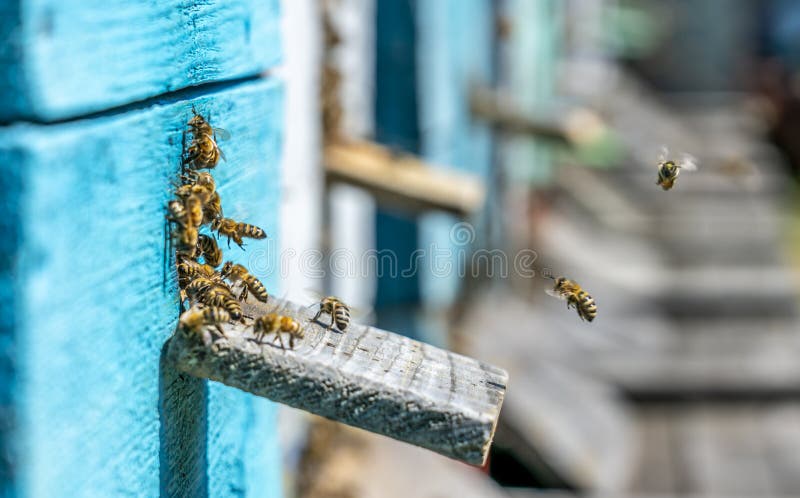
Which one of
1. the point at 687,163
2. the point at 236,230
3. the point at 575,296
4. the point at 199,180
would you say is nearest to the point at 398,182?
the point at 687,163

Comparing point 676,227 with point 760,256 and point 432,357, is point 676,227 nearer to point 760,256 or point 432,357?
point 760,256

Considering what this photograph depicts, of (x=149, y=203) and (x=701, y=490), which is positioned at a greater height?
(x=149, y=203)

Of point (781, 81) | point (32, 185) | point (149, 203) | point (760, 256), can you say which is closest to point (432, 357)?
point (149, 203)

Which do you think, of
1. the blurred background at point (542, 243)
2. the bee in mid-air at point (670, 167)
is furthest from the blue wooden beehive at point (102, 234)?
the bee in mid-air at point (670, 167)

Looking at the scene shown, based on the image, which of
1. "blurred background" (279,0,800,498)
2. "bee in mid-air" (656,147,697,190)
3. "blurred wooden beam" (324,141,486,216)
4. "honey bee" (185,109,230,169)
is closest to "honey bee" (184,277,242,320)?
"honey bee" (185,109,230,169)

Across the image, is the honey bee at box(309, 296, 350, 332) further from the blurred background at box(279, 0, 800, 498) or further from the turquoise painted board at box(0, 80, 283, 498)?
the blurred background at box(279, 0, 800, 498)

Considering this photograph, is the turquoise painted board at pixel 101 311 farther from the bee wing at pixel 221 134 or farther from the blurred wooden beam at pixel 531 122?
the blurred wooden beam at pixel 531 122
